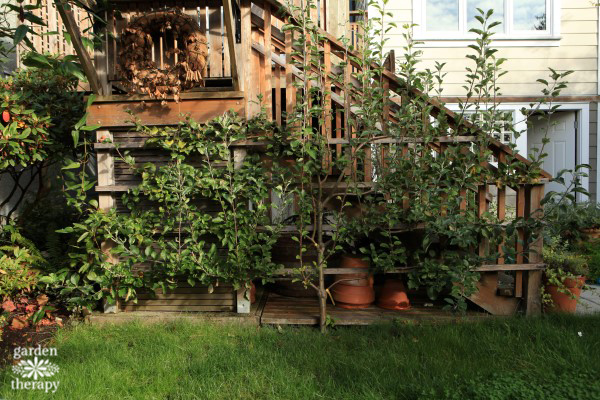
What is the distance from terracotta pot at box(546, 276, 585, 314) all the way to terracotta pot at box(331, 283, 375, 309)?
1540 millimetres

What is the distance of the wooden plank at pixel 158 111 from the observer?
3.68m

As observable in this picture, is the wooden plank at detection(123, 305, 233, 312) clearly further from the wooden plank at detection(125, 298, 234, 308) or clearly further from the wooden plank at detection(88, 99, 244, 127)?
the wooden plank at detection(88, 99, 244, 127)

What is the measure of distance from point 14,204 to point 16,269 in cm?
187

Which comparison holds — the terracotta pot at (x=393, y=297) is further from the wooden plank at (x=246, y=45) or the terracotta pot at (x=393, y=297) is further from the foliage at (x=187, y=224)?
the wooden plank at (x=246, y=45)

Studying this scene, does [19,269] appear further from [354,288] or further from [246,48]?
[354,288]

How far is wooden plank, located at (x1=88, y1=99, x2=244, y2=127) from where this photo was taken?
3682 millimetres

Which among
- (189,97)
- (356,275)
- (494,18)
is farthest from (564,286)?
(494,18)

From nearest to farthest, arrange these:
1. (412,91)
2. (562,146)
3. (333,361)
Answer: (333,361) → (412,91) → (562,146)

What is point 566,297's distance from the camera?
373 cm

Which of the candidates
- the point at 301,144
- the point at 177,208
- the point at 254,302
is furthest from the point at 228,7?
the point at 254,302

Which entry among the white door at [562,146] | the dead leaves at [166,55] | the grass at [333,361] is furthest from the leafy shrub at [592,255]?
the dead leaves at [166,55]

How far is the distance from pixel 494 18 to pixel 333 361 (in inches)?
258

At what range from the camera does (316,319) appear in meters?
3.67

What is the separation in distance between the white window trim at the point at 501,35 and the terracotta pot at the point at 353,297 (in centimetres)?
455
